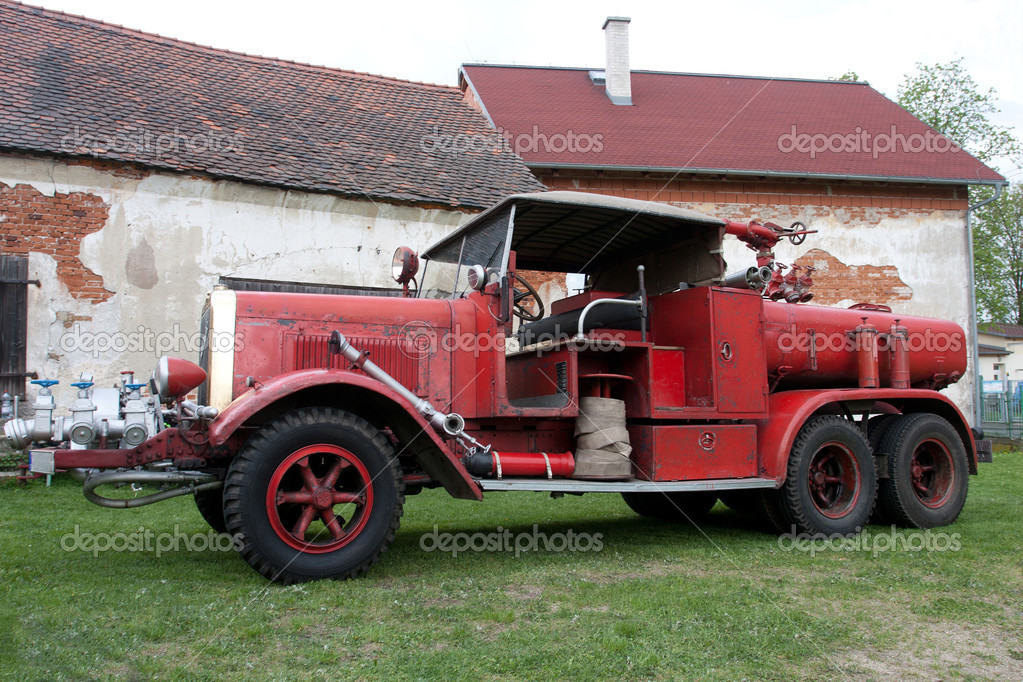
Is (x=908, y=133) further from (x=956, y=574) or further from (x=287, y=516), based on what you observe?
(x=287, y=516)

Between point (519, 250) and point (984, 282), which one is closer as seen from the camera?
point (519, 250)

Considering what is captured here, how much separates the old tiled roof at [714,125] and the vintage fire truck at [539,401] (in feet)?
30.5

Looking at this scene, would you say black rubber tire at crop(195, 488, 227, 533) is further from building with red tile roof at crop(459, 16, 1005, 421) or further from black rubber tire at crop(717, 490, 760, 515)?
building with red tile roof at crop(459, 16, 1005, 421)

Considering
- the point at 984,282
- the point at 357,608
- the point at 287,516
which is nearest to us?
the point at 357,608

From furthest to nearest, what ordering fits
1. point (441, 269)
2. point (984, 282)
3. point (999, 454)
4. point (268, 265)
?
1. point (984, 282)
2. point (999, 454)
3. point (268, 265)
4. point (441, 269)

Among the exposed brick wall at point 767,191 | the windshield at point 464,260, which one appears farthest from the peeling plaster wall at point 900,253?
the windshield at point 464,260

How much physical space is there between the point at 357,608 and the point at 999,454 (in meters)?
16.0

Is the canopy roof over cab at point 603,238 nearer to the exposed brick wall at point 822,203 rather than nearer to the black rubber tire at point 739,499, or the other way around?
the black rubber tire at point 739,499

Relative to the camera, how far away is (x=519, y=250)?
7.14m

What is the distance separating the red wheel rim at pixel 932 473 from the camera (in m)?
7.07

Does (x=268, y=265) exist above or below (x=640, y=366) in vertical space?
above

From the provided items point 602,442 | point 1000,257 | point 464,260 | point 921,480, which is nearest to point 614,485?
point 602,442

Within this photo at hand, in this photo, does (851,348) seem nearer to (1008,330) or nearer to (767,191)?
(767,191)

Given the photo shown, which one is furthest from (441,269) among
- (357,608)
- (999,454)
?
(999,454)
